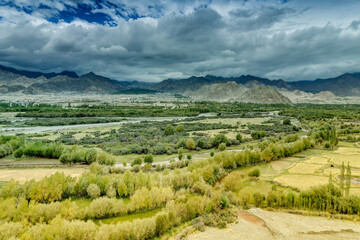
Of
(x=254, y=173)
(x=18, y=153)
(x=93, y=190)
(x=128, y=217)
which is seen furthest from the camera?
(x=18, y=153)

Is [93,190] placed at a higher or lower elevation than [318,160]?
higher

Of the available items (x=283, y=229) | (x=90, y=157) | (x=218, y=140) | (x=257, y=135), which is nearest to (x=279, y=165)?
(x=218, y=140)

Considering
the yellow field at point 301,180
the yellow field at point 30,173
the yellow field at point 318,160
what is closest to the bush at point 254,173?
the yellow field at point 301,180

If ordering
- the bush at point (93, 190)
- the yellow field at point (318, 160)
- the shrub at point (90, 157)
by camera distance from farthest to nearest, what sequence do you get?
the yellow field at point (318, 160)
the shrub at point (90, 157)
the bush at point (93, 190)

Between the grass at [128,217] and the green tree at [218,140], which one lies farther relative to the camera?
the green tree at [218,140]

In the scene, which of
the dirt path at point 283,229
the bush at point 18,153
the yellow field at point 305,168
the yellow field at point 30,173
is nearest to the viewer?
the dirt path at point 283,229

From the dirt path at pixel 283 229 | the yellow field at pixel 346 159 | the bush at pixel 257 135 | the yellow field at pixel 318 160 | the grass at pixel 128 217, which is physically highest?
the bush at pixel 257 135

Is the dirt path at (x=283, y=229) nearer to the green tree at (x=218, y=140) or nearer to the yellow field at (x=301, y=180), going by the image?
the yellow field at (x=301, y=180)

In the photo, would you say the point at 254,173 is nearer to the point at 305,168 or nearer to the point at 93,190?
the point at 305,168
